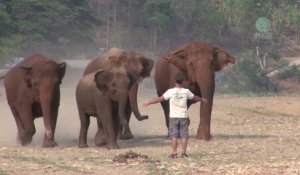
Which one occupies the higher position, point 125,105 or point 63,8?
point 63,8

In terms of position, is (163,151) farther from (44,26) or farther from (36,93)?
(44,26)

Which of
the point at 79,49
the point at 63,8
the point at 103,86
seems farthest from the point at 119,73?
the point at 79,49

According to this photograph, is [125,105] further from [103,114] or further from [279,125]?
[279,125]

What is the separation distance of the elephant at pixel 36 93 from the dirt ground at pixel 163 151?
16.1 inches

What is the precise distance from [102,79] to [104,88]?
0.20 m

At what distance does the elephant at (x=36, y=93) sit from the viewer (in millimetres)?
17172

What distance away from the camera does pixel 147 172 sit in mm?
12305

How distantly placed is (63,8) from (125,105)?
125 ft

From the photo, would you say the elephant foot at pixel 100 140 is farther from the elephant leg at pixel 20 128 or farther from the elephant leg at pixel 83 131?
the elephant leg at pixel 20 128

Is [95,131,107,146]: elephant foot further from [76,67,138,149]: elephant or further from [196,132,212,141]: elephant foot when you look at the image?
[196,132,212,141]: elephant foot

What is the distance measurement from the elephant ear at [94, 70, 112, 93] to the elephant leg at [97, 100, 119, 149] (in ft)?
0.96

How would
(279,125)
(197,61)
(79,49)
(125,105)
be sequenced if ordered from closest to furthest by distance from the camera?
1. (125,105)
2. (197,61)
3. (279,125)
4. (79,49)

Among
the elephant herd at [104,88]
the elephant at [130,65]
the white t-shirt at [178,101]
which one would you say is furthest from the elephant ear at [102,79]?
the white t-shirt at [178,101]

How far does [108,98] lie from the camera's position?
16.7 m
